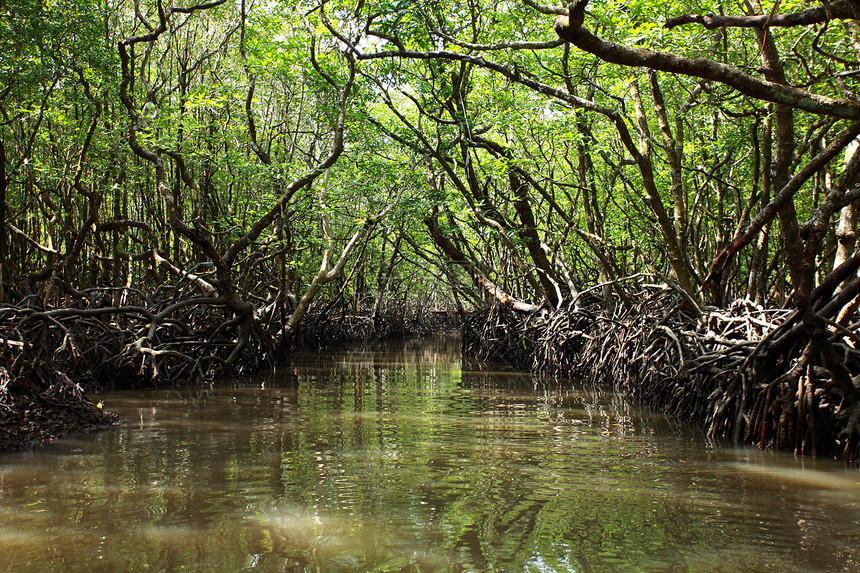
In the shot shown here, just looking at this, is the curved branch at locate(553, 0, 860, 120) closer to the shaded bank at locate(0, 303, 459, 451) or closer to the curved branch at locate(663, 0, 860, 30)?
the curved branch at locate(663, 0, 860, 30)

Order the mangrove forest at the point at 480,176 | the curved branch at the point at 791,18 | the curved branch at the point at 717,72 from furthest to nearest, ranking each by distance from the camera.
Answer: the mangrove forest at the point at 480,176 → the curved branch at the point at 791,18 → the curved branch at the point at 717,72

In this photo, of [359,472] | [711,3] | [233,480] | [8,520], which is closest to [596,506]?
[359,472]

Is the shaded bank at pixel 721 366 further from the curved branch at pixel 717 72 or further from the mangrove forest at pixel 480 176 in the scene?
the curved branch at pixel 717 72

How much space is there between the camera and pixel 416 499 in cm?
357

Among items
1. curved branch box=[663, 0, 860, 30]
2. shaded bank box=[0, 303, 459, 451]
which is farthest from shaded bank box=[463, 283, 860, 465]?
shaded bank box=[0, 303, 459, 451]

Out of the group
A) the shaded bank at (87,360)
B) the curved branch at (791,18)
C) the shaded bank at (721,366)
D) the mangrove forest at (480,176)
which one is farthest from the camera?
the shaded bank at (87,360)

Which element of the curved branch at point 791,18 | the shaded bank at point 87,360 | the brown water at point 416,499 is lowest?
the brown water at point 416,499

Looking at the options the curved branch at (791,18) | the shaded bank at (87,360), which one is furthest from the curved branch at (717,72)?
the shaded bank at (87,360)

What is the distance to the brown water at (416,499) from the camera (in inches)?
109

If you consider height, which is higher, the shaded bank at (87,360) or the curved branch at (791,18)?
the curved branch at (791,18)

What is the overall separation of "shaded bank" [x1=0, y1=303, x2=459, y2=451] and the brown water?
12.6 inches

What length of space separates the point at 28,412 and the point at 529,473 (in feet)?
12.4

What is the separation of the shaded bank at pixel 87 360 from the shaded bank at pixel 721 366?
5.25 metres

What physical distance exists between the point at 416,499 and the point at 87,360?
6.46 meters
